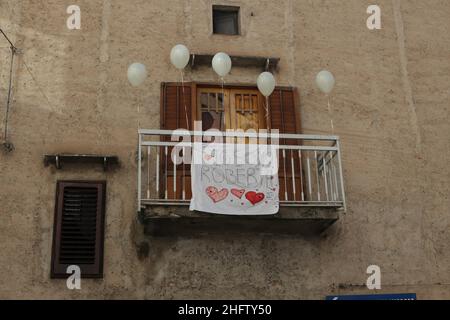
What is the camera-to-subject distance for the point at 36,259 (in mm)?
8828

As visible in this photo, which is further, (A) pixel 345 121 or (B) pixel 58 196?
(A) pixel 345 121

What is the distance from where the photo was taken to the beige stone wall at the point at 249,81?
9016 millimetres

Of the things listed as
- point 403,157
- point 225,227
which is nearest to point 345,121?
point 403,157

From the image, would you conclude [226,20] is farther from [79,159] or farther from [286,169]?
[79,159]

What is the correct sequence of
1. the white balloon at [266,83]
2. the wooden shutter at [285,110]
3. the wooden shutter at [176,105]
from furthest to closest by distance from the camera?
the wooden shutter at [285,110] → the wooden shutter at [176,105] → the white balloon at [266,83]

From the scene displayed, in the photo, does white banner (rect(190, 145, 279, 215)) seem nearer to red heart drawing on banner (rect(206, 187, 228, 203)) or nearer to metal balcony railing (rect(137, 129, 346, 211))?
red heart drawing on banner (rect(206, 187, 228, 203))

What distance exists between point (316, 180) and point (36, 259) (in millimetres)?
4010

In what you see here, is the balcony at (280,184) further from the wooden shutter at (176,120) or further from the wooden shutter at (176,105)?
the wooden shutter at (176,105)

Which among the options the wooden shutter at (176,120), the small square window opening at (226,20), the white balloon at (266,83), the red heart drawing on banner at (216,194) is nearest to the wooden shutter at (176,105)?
the wooden shutter at (176,120)

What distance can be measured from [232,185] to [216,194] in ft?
0.83

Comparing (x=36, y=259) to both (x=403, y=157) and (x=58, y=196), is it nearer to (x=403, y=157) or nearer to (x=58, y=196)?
(x=58, y=196)

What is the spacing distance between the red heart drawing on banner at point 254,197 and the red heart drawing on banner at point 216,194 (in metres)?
0.29

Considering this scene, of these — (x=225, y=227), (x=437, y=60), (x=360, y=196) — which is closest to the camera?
(x=225, y=227)
